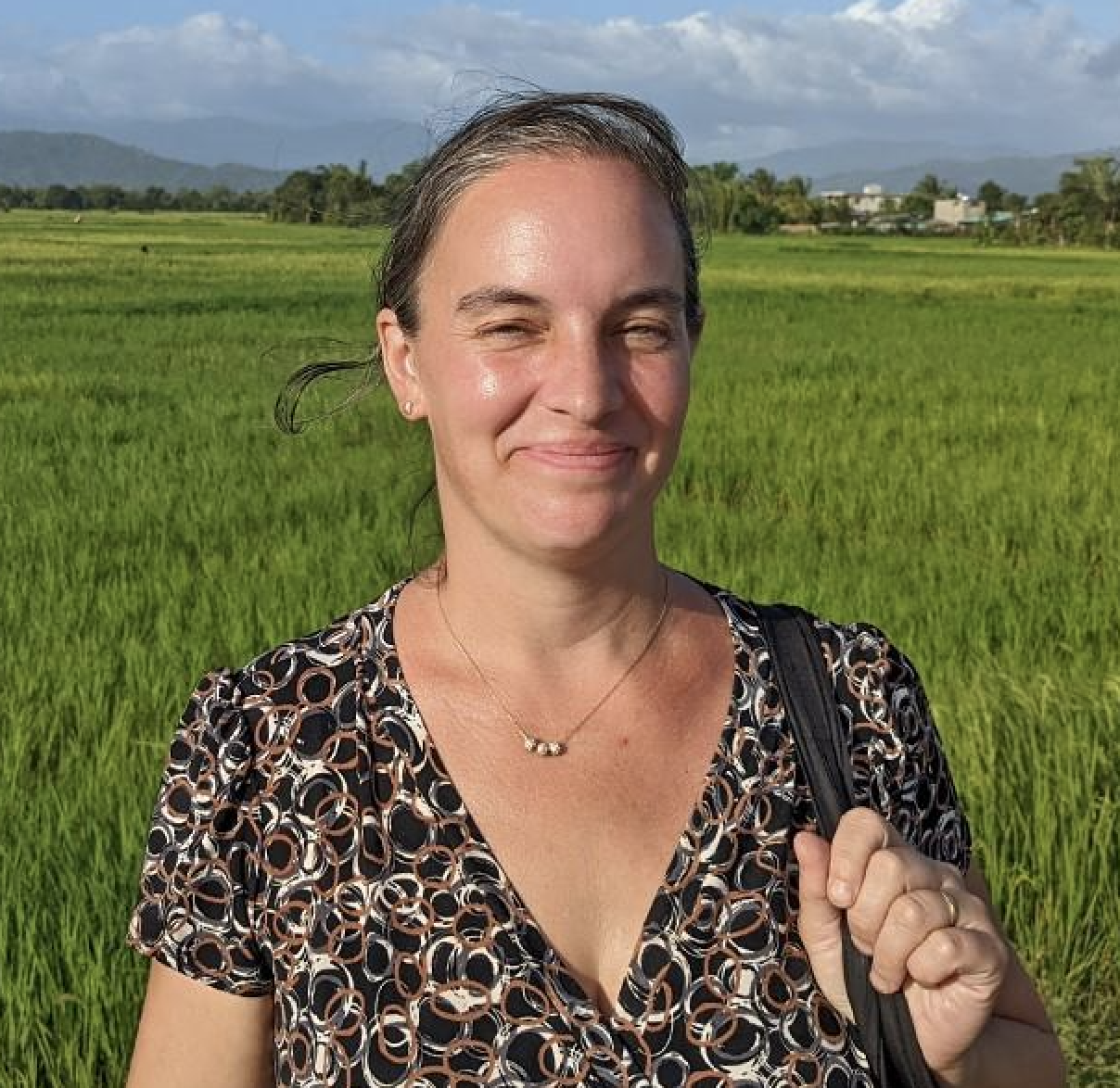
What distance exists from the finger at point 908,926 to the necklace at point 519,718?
0.34 meters

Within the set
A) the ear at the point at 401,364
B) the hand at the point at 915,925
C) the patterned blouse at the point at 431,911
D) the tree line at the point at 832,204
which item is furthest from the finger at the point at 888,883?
the tree line at the point at 832,204

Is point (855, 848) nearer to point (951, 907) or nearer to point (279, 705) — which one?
point (951, 907)

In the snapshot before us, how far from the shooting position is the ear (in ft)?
4.72

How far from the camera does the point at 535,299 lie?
49.3 inches

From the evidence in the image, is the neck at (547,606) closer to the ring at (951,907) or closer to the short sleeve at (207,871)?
the short sleeve at (207,871)

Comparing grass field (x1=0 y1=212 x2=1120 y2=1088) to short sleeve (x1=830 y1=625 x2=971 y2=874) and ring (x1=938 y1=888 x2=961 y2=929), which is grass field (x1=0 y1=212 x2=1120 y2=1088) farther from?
ring (x1=938 y1=888 x2=961 y2=929)

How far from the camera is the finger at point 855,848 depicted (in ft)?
3.75

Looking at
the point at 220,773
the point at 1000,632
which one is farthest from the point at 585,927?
the point at 1000,632

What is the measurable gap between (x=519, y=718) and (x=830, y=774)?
10.6 inches

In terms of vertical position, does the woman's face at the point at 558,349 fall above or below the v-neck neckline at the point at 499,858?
above

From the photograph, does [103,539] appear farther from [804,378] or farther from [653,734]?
[804,378]

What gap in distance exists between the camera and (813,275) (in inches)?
1199

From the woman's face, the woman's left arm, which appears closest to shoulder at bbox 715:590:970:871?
the woman's left arm

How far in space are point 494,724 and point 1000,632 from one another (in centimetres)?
331
